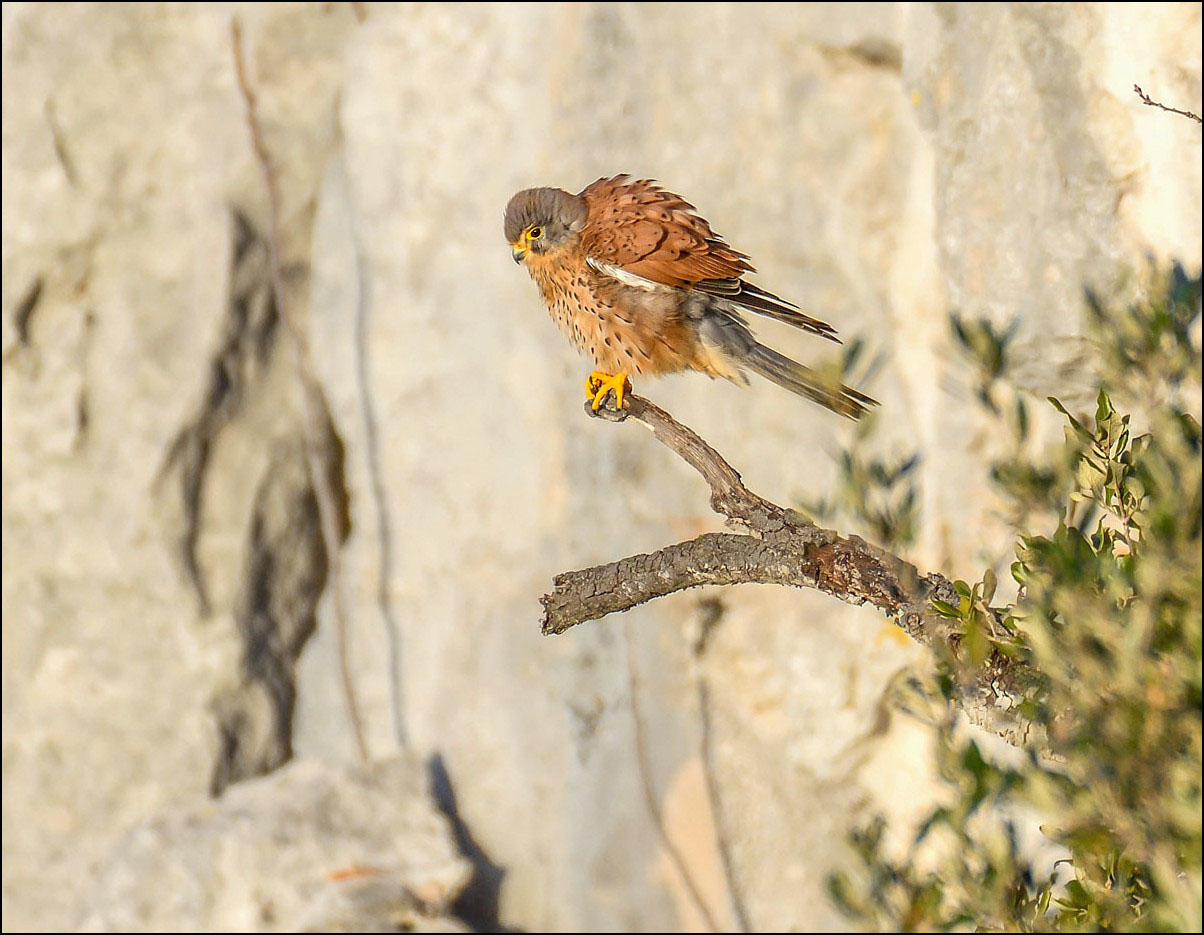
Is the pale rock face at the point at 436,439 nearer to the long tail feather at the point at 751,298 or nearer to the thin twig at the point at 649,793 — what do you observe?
the thin twig at the point at 649,793

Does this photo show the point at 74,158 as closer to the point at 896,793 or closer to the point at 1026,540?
the point at 896,793

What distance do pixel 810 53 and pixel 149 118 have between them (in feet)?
9.82

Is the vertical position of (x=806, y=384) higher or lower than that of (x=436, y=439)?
lower

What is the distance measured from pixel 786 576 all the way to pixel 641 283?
999 millimetres

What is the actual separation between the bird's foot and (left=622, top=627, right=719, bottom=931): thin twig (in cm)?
247

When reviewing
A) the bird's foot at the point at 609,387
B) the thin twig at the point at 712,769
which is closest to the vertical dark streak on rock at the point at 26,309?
the thin twig at the point at 712,769

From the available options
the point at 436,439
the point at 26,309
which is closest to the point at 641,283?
the point at 436,439

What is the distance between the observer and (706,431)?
5316 mm

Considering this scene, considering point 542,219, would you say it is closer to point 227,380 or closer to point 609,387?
point 609,387

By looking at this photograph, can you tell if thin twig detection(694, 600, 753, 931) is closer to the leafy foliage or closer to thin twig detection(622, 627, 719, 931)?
thin twig detection(622, 627, 719, 931)

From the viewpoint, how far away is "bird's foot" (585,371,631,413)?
9.71 feet

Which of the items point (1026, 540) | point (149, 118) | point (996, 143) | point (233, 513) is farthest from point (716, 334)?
point (149, 118)

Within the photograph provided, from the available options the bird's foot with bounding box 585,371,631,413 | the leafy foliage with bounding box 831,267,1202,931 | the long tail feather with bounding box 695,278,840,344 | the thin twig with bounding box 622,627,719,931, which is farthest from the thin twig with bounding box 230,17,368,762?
the leafy foliage with bounding box 831,267,1202,931

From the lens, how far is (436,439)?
5.92 m
